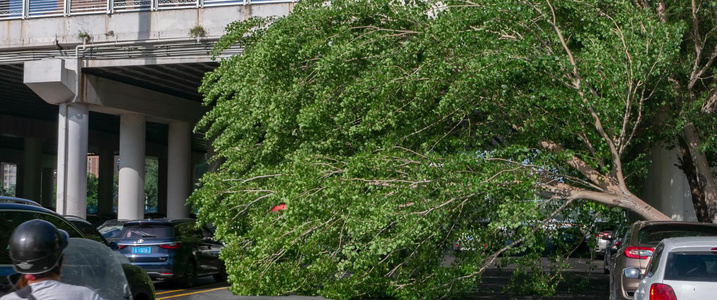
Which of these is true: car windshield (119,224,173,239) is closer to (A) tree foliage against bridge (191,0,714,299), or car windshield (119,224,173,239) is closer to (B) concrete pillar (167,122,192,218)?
(A) tree foliage against bridge (191,0,714,299)

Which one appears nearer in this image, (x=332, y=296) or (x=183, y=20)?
(x=332, y=296)

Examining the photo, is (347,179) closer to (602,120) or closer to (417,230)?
(417,230)

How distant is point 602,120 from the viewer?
1178cm

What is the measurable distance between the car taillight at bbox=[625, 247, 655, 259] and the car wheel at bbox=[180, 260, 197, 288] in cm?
909

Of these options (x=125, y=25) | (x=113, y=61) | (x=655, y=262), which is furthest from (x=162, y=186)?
(x=655, y=262)

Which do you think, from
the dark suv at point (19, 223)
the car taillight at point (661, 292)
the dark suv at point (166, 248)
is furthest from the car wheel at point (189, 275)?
the car taillight at point (661, 292)

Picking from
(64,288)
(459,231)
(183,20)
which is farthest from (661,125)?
(183,20)

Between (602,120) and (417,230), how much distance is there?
126 inches

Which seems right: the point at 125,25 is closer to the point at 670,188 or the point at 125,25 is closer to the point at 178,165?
the point at 178,165

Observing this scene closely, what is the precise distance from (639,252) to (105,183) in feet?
184

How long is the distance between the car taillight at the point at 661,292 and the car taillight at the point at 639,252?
410 centimetres

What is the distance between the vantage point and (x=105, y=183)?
6253 cm

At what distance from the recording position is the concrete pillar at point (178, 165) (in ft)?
123

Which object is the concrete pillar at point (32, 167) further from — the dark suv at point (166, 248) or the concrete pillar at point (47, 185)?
the dark suv at point (166, 248)
